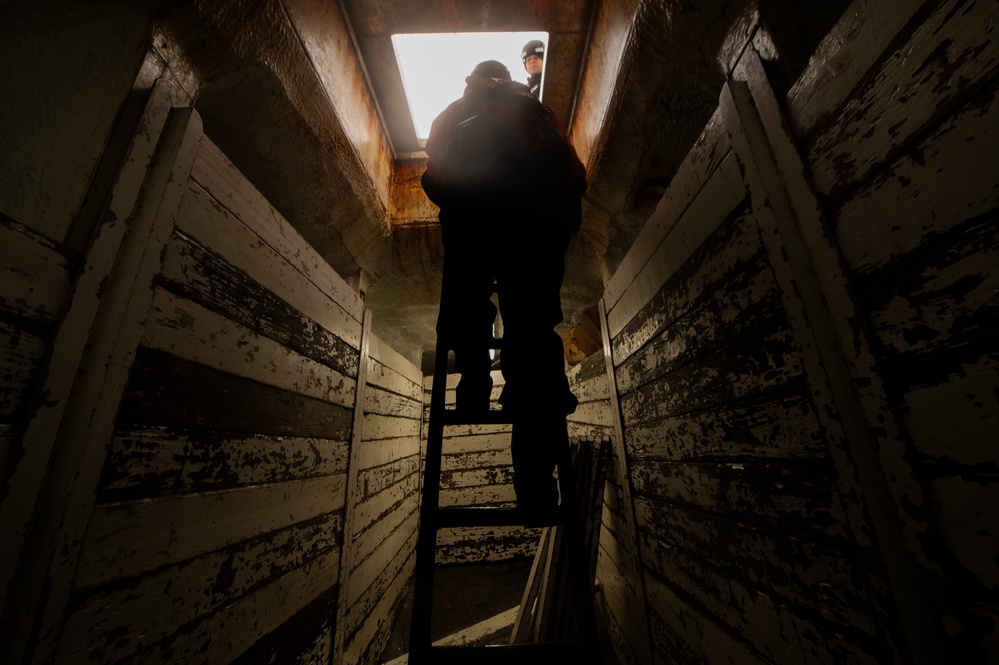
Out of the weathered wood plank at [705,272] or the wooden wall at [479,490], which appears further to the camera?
the wooden wall at [479,490]

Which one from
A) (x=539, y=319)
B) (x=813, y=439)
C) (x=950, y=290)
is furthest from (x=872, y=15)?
(x=539, y=319)

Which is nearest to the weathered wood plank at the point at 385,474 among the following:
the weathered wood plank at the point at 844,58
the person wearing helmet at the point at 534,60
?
the weathered wood plank at the point at 844,58

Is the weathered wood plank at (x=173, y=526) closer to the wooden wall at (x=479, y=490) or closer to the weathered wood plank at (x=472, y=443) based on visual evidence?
the wooden wall at (x=479, y=490)

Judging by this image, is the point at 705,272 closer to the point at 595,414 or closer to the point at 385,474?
the point at 595,414

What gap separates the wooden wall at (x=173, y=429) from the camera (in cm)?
78

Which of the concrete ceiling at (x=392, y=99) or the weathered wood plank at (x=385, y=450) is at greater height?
the concrete ceiling at (x=392, y=99)

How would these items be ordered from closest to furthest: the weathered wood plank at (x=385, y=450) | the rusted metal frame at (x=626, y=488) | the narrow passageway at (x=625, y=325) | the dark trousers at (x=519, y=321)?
the narrow passageway at (x=625, y=325) < the dark trousers at (x=519, y=321) < the rusted metal frame at (x=626, y=488) < the weathered wood plank at (x=385, y=450)

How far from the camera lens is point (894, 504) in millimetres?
691

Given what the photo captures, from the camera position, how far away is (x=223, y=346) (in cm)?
134

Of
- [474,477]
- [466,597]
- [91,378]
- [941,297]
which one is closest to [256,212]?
[91,378]

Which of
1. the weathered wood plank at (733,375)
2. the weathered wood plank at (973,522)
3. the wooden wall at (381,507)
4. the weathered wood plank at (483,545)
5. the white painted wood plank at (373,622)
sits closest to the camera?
the weathered wood plank at (973,522)

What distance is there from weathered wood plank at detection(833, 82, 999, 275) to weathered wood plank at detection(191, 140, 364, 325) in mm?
1916

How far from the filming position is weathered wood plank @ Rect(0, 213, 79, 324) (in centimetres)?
74

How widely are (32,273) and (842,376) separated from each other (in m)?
1.85
